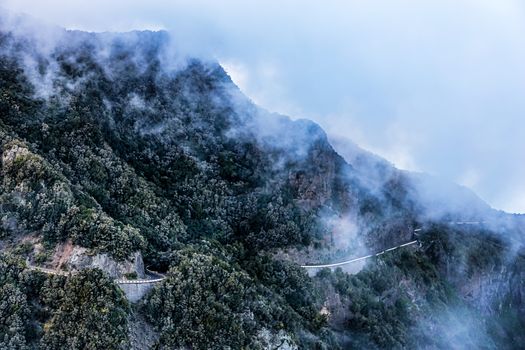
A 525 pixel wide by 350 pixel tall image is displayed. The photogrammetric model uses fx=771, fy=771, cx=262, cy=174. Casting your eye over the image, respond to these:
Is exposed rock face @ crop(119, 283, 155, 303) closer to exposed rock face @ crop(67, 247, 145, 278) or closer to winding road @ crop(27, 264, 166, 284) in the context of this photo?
winding road @ crop(27, 264, 166, 284)

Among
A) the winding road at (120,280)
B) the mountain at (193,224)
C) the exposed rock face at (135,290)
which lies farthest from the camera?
the exposed rock face at (135,290)

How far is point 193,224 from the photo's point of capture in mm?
91375

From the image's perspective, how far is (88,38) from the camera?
101 metres

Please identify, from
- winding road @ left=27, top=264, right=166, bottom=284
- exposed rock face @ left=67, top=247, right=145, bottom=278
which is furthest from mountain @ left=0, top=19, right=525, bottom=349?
winding road @ left=27, top=264, right=166, bottom=284

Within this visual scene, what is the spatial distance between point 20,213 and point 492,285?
93098 millimetres

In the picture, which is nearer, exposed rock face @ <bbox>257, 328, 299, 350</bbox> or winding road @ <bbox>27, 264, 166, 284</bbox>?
winding road @ <bbox>27, 264, 166, 284</bbox>

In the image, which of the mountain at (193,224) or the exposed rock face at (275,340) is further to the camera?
the exposed rock face at (275,340)

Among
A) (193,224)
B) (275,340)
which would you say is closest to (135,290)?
(275,340)

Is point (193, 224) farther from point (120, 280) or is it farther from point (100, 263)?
point (100, 263)

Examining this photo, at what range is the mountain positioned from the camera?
67375 millimetres

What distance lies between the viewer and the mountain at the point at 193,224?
221 feet

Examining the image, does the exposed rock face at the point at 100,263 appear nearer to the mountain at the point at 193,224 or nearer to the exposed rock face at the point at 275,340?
the mountain at the point at 193,224

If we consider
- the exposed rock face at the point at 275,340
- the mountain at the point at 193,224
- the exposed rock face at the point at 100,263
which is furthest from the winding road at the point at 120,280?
the exposed rock face at the point at 275,340

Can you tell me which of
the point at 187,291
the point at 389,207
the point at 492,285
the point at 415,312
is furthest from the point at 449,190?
the point at 187,291
